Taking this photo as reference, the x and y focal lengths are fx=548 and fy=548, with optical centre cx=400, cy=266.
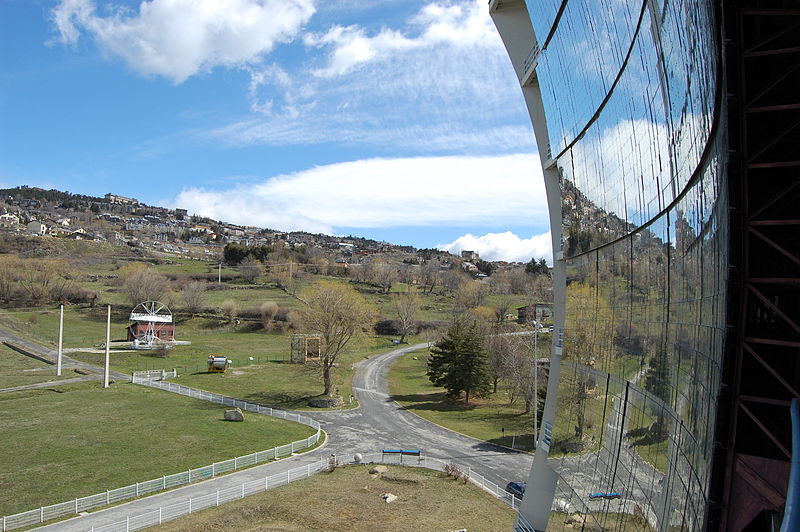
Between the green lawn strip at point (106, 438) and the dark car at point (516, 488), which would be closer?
the green lawn strip at point (106, 438)

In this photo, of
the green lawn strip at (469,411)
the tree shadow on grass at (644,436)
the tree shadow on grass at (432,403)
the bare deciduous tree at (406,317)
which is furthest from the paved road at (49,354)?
the tree shadow on grass at (644,436)

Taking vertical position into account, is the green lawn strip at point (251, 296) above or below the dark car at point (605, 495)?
below

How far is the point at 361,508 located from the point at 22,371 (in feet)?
126

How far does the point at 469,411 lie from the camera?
38.8m

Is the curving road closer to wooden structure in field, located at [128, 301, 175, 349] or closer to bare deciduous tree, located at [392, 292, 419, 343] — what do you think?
wooden structure in field, located at [128, 301, 175, 349]

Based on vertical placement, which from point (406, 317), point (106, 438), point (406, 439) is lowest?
point (406, 439)

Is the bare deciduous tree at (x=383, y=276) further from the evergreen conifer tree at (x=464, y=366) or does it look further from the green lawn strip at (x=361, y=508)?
the green lawn strip at (x=361, y=508)

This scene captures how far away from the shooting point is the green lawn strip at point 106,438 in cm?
2019

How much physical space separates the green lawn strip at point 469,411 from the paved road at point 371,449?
4.57 ft

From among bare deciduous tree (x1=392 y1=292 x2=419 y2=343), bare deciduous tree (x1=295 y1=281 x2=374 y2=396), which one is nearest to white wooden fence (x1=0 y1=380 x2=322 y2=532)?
bare deciduous tree (x1=295 y1=281 x2=374 y2=396)

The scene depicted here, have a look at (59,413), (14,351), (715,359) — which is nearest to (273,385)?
(59,413)

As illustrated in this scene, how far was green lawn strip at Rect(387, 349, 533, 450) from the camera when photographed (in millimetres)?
32500

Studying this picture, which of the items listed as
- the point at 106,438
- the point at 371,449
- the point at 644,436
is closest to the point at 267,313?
the point at 106,438

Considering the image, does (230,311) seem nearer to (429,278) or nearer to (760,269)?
(429,278)
